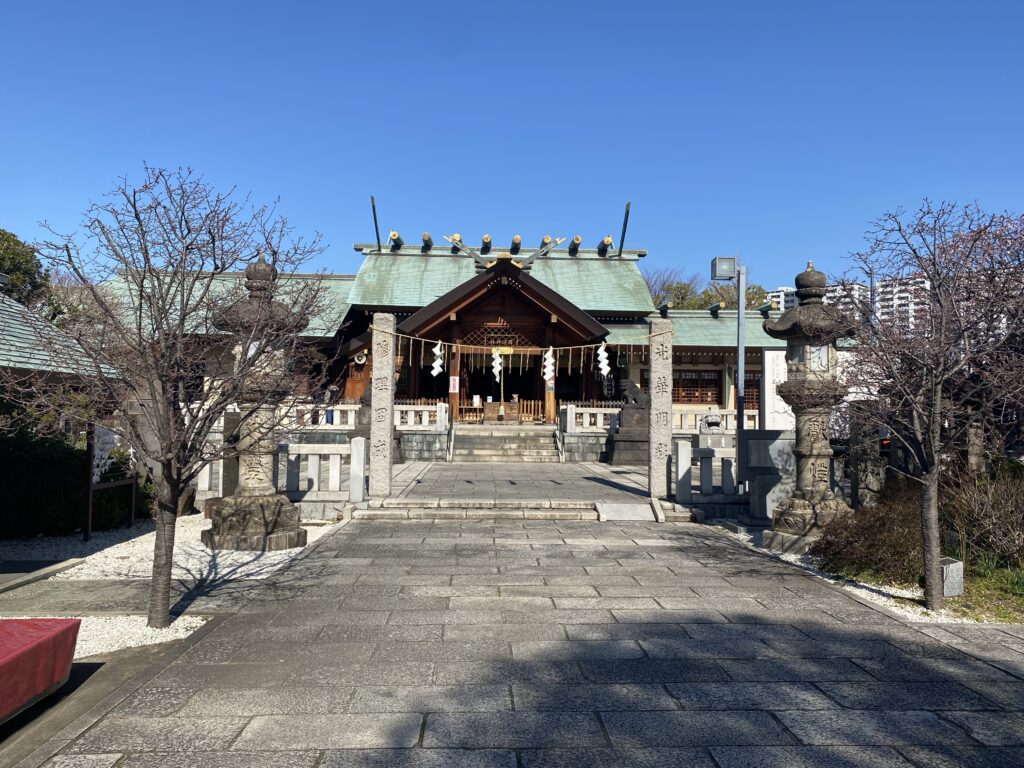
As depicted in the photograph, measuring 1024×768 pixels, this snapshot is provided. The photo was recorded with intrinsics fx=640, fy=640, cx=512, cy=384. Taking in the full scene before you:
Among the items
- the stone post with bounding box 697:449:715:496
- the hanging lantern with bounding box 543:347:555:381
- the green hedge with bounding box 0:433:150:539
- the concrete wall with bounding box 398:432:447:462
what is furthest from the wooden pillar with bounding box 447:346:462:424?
the green hedge with bounding box 0:433:150:539

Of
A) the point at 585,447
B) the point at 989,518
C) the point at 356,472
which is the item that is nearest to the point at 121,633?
the point at 356,472

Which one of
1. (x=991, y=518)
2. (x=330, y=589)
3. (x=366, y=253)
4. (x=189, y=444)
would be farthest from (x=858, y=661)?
(x=366, y=253)

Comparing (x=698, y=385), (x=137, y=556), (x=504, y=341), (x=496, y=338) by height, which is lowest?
(x=137, y=556)

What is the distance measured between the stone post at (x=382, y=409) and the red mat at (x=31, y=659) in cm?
794

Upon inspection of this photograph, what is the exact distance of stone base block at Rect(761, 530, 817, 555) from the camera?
907 cm

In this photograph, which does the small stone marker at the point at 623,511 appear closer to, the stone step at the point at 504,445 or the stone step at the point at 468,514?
the stone step at the point at 468,514

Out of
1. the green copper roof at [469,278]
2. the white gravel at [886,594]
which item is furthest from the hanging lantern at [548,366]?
the white gravel at [886,594]

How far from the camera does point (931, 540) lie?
6.32 meters

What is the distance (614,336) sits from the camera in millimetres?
28156

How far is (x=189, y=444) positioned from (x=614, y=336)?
23.8 m

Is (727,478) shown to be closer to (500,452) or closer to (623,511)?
(623,511)

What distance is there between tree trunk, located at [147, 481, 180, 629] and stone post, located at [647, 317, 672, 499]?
30.0 ft

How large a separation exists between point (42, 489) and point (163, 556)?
5.86 metres

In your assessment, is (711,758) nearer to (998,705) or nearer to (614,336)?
(998,705)
